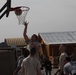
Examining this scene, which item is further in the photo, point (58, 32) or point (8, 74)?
point (58, 32)

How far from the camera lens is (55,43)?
37.5 m

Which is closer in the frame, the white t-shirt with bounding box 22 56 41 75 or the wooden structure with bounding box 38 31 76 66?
the white t-shirt with bounding box 22 56 41 75

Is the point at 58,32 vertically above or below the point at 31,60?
below

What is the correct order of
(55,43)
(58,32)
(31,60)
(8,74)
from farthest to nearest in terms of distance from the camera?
(58,32) < (55,43) < (8,74) < (31,60)

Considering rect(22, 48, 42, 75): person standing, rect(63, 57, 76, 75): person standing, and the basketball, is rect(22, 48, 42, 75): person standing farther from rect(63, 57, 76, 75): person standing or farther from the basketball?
the basketball

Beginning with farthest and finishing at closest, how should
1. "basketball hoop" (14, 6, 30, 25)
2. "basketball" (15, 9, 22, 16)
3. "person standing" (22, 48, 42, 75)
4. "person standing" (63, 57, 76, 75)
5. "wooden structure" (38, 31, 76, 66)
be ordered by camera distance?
"wooden structure" (38, 31, 76, 66)
"basketball" (15, 9, 22, 16)
"basketball hoop" (14, 6, 30, 25)
"person standing" (63, 57, 76, 75)
"person standing" (22, 48, 42, 75)

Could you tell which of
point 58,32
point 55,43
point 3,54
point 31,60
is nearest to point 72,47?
point 55,43

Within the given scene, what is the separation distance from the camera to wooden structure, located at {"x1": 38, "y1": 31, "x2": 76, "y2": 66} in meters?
36.6

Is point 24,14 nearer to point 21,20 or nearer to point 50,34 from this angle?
point 21,20

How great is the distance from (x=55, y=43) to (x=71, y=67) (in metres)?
26.7

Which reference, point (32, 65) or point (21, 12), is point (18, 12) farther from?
point (32, 65)

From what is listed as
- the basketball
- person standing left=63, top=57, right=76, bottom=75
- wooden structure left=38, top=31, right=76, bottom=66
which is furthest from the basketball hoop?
wooden structure left=38, top=31, right=76, bottom=66

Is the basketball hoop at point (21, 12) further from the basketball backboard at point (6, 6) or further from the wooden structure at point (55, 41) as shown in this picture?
the wooden structure at point (55, 41)

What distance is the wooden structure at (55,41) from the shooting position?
36.6m
